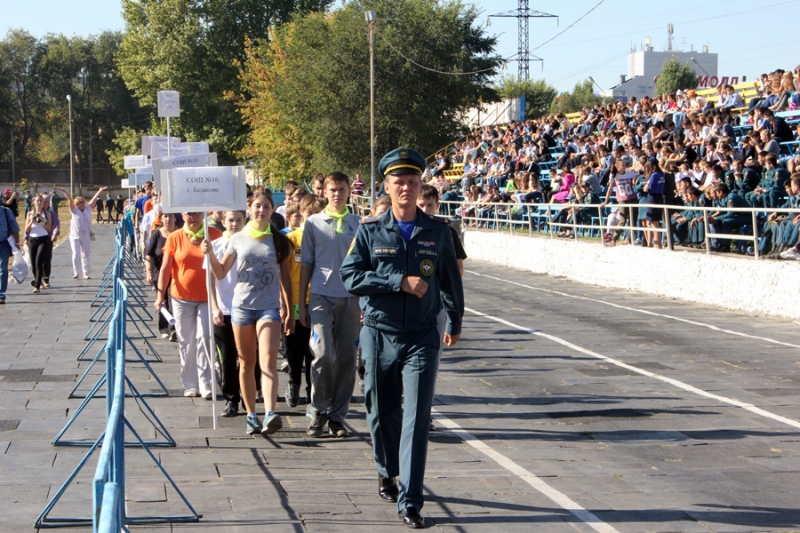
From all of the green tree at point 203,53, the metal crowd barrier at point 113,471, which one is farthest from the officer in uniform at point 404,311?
the green tree at point 203,53

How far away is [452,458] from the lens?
23.2 ft

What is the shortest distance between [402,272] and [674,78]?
107290 mm

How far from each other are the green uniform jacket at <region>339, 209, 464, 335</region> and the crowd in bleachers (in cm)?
1092

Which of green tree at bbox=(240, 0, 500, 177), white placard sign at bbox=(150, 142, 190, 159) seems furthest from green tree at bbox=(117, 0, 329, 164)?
white placard sign at bbox=(150, 142, 190, 159)

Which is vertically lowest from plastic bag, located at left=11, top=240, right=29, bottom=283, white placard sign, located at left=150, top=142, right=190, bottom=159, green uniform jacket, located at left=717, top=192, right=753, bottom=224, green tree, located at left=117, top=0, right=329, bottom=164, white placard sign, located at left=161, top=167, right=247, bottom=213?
plastic bag, located at left=11, top=240, right=29, bottom=283

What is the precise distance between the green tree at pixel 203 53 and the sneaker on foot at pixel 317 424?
68.1m

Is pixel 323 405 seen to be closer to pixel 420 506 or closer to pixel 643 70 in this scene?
pixel 420 506

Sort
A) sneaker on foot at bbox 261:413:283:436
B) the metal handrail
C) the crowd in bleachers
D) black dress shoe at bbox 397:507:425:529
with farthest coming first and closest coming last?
the crowd in bleachers
the metal handrail
sneaker on foot at bbox 261:413:283:436
black dress shoe at bbox 397:507:425:529

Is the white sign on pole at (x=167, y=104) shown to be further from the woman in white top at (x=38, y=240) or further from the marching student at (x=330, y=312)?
the marching student at (x=330, y=312)

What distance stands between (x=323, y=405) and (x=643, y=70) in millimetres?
164635

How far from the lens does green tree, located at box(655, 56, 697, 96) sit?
106 metres

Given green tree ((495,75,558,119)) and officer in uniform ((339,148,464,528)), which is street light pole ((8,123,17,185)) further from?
officer in uniform ((339,148,464,528))

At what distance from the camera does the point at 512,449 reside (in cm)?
734

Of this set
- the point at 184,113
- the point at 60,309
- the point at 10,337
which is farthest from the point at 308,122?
the point at 10,337
